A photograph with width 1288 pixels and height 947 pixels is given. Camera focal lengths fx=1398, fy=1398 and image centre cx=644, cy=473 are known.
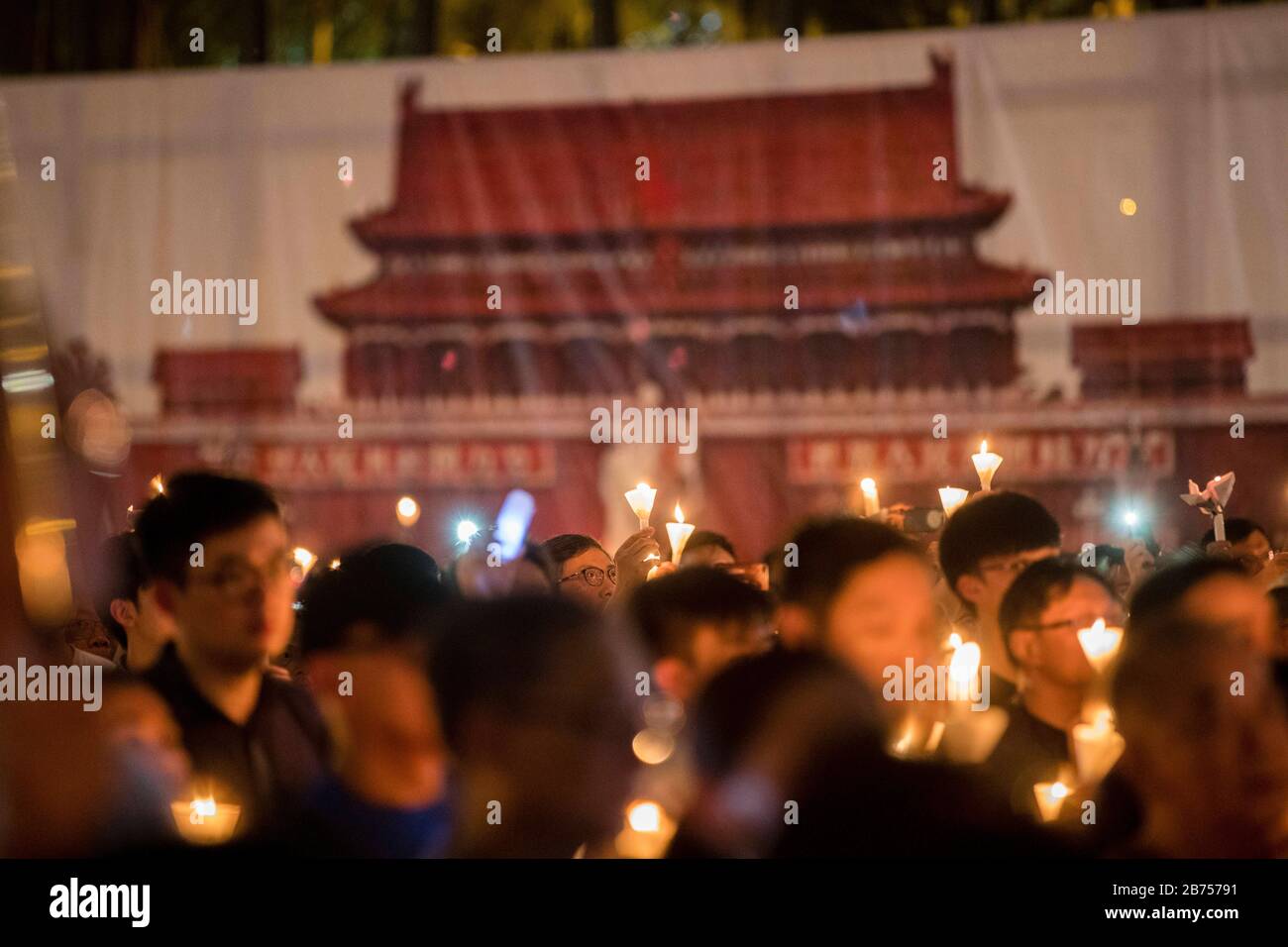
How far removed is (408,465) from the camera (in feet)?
29.3

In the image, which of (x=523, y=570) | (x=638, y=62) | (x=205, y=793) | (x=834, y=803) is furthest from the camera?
(x=638, y=62)

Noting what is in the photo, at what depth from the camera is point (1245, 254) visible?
7992 millimetres

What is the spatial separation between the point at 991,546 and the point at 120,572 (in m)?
2.16

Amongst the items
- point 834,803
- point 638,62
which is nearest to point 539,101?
point 638,62

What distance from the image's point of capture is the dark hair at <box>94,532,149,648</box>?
3369 mm

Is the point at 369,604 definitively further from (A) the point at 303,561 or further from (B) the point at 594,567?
(A) the point at 303,561

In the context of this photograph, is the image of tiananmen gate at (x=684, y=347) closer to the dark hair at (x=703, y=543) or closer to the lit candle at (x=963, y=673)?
the dark hair at (x=703, y=543)

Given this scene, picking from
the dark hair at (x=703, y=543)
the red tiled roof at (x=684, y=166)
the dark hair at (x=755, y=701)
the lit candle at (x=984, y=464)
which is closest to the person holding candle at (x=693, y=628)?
the dark hair at (x=755, y=701)

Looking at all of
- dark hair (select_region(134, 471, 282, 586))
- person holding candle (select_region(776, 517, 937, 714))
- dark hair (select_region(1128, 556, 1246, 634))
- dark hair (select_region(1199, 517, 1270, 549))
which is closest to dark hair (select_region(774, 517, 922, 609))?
person holding candle (select_region(776, 517, 937, 714))

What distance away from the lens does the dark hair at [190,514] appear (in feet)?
9.55

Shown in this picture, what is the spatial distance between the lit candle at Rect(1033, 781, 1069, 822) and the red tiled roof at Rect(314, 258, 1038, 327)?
19.8ft

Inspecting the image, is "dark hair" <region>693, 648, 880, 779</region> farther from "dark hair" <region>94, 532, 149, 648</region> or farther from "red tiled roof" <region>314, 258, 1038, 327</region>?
"red tiled roof" <region>314, 258, 1038, 327</region>
